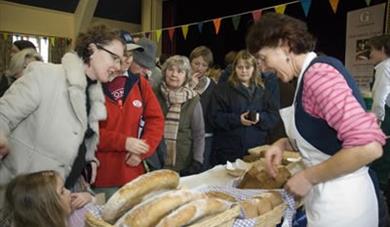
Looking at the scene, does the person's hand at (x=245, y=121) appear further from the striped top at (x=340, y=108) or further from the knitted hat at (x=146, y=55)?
the striped top at (x=340, y=108)

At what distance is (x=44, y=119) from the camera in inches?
60.2

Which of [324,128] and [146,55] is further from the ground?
[146,55]

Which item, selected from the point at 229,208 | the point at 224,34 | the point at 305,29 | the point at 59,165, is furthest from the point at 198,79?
the point at 224,34

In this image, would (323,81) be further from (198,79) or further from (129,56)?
(198,79)

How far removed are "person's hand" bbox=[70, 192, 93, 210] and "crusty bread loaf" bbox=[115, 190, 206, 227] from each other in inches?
26.0

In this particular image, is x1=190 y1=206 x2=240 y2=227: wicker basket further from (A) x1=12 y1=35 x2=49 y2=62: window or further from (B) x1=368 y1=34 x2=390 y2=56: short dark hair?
(A) x1=12 y1=35 x2=49 y2=62: window

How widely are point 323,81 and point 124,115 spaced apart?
115 cm

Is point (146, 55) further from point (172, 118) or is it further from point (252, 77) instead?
point (252, 77)

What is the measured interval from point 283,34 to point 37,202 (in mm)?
920

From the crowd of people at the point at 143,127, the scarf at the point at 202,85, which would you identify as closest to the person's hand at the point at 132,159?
the crowd of people at the point at 143,127

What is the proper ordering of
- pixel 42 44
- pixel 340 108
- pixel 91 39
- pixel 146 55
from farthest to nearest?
pixel 42 44 < pixel 146 55 < pixel 91 39 < pixel 340 108

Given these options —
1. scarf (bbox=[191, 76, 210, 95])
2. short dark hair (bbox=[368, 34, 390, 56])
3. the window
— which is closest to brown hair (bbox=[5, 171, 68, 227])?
scarf (bbox=[191, 76, 210, 95])

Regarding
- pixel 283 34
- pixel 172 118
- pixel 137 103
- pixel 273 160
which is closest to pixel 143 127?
pixel 137 103

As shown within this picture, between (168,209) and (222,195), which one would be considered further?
(222,195)
